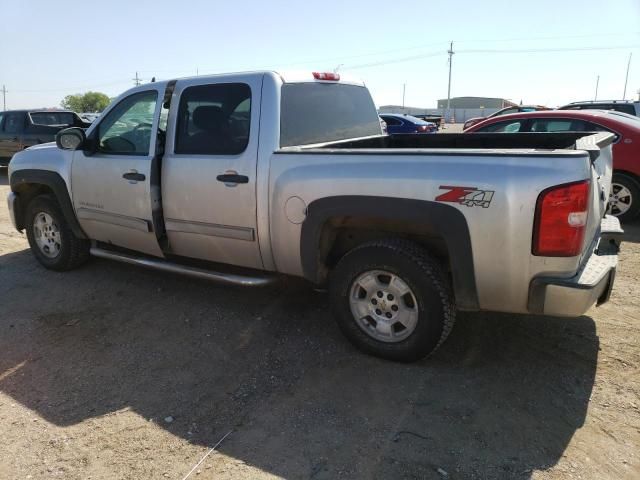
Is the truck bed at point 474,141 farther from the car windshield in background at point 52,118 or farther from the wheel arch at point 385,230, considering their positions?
the car windshield in background at point 52,118

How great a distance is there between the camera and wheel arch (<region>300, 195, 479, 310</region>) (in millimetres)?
2984

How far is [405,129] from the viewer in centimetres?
Result: 1691

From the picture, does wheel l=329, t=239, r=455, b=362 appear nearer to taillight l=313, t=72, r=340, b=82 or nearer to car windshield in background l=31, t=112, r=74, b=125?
taillight l=313, t=72, r=340, b=82

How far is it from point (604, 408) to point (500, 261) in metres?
1.05

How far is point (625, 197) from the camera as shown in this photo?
23.9 feet

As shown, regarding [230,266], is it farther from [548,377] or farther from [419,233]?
[548,377]

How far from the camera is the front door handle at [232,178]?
3.78 m

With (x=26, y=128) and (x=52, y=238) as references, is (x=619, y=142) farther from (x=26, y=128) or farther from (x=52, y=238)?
(x=26, y=128)

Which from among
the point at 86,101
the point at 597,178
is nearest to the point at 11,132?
the point at 597,178

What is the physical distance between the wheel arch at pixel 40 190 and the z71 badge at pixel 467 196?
12.2ft

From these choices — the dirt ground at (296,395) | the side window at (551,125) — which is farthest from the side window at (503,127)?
the dirt ground at (296,395)

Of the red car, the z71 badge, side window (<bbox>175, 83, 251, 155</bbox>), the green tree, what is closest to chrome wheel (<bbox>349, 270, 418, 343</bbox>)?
the z71 badge

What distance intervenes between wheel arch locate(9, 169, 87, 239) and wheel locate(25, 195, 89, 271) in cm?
11

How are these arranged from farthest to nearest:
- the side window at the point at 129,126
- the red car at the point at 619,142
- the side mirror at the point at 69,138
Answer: the red car at the point at 619,142 → the side mirror at the point at 69,138 → the side window at the point at 129,126
